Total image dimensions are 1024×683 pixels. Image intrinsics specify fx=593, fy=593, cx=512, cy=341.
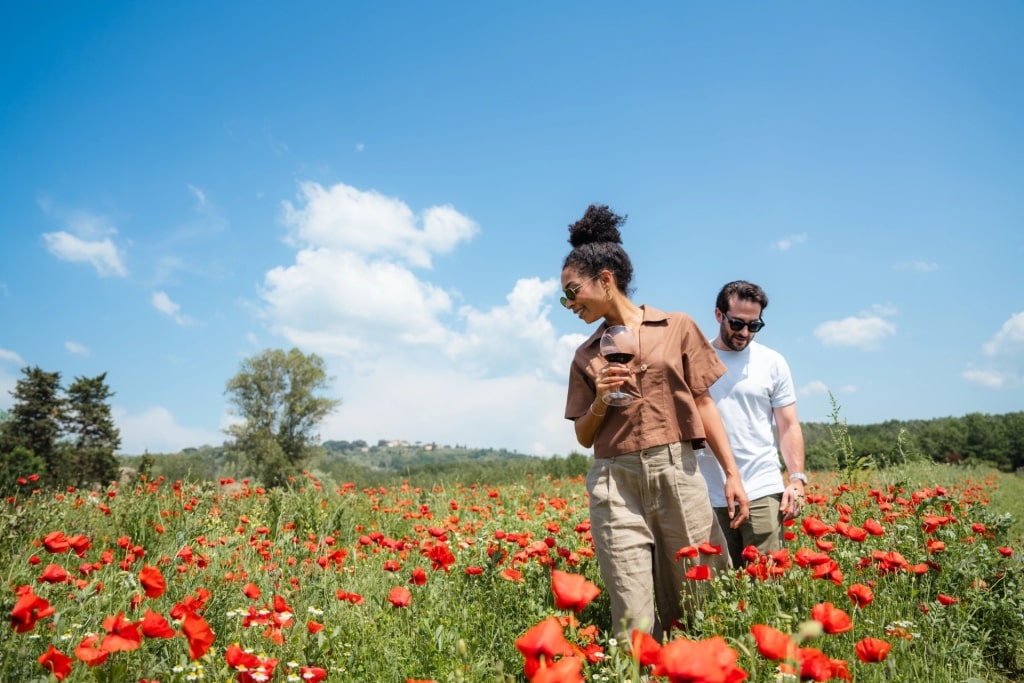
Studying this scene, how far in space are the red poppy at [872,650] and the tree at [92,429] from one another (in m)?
30.9

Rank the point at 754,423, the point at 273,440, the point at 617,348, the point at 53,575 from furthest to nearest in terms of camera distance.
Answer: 1. the point at 273,440
2. the point at 754,423
3. the point at 617,348
4. the point at 53,575

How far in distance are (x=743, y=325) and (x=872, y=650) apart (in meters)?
2.11

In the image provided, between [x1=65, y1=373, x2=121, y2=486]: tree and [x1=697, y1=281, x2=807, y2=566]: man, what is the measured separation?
2974 cm

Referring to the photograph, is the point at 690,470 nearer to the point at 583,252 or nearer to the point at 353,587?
the point at 583,252

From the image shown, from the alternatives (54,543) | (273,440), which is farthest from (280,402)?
(54,543)

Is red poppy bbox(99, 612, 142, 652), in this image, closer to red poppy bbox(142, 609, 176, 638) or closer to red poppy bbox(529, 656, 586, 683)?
red poppy bbox(142, 609, 176, 638)

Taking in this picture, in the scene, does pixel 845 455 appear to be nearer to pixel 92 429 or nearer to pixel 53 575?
pixel 53 575

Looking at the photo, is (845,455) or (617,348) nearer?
(617,348)

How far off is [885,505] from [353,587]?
339 centimetres

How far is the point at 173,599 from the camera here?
3.29 metres

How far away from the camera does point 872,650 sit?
1506 mm

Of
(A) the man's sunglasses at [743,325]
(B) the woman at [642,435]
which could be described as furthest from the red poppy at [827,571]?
(A) the man's sunglasses at [743,325]

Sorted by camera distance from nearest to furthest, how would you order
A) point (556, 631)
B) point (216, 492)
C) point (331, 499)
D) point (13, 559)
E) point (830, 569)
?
point (556, 631) → point (830, 569) → point (13, 559) → point (216, 492) → point (331, 499)

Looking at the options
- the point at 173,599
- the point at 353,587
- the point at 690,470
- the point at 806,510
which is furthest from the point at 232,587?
the point at 806,510
